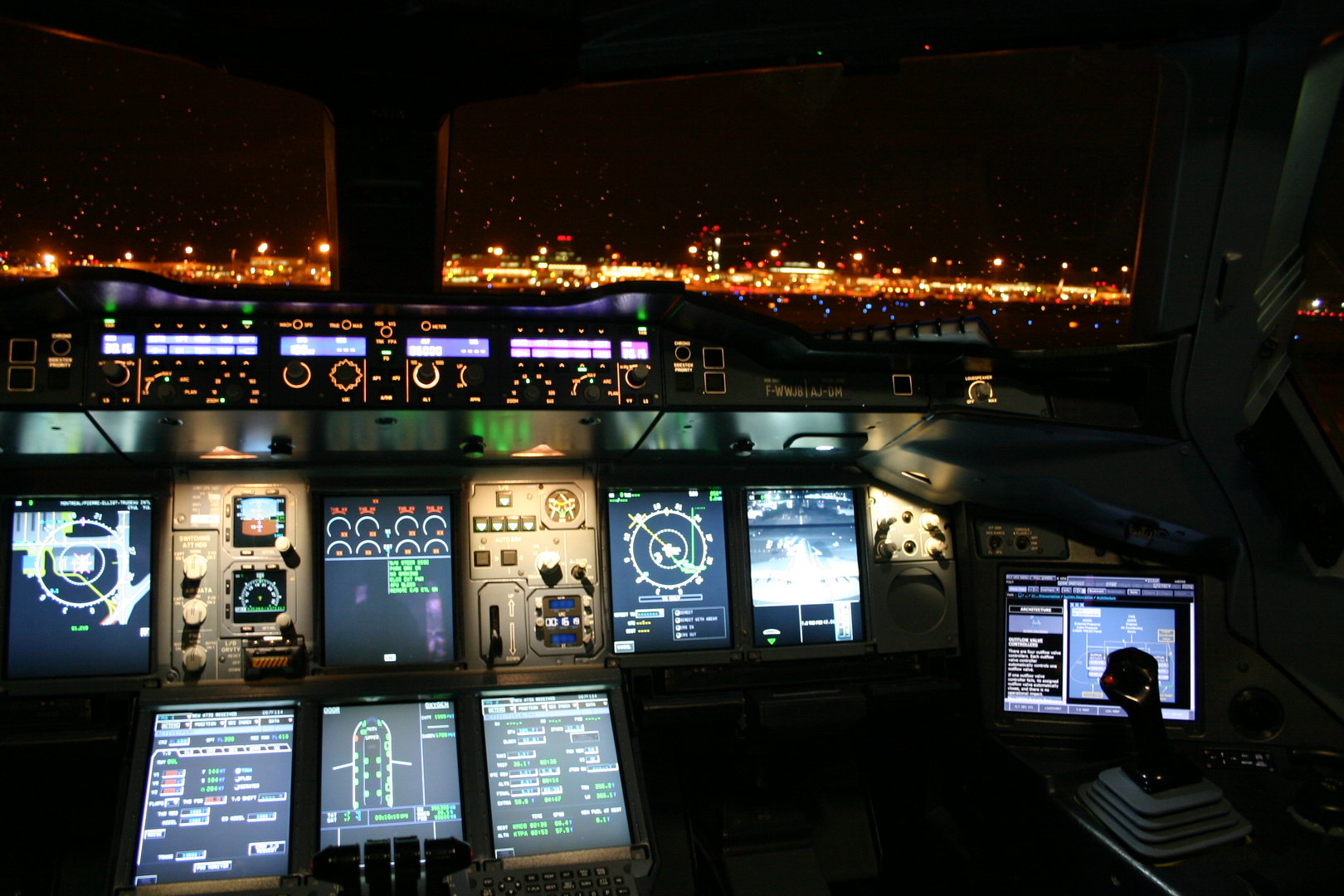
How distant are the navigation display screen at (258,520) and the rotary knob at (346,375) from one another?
2.42 feet

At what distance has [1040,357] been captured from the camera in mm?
2754

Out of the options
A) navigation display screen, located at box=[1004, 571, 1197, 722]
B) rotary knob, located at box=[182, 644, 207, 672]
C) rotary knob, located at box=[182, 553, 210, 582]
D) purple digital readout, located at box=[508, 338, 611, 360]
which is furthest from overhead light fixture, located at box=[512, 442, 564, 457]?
navigation display screen, located at box=[1004, 571, 1197, 722]

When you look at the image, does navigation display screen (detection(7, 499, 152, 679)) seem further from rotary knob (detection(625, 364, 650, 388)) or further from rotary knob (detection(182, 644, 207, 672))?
rotary knob (detection(625, 364, 650, 388))

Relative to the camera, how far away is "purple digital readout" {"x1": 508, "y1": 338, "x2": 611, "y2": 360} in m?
2.54

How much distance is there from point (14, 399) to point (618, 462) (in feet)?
5.52

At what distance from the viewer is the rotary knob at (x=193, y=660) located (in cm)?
279

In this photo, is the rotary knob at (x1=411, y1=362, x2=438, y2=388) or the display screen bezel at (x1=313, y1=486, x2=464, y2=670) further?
the display screen bezel at (x1=313, y1=486, x2=464, y2=670)

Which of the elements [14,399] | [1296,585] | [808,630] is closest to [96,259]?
[14,399]

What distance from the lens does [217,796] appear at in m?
2.61

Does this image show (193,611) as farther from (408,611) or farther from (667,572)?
(667,572)

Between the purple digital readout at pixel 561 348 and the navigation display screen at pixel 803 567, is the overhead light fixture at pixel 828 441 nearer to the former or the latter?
the navigation display screen at pixel 803 567

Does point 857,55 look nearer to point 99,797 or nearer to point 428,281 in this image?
point 428,281

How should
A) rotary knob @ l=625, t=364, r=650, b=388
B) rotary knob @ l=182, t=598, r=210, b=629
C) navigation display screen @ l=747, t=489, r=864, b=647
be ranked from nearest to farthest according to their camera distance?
rotary knob @ l=625, t=364, r=650, b=388 → rotary knob @ l=182, t=598, r=210, b=629 → navigation display screen @ l=747, t=489, r=864, b=647

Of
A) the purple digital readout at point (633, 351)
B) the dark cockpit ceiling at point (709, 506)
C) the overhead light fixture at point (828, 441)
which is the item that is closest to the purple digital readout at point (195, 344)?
the dark cockpit ceiling at point (709, 506)
